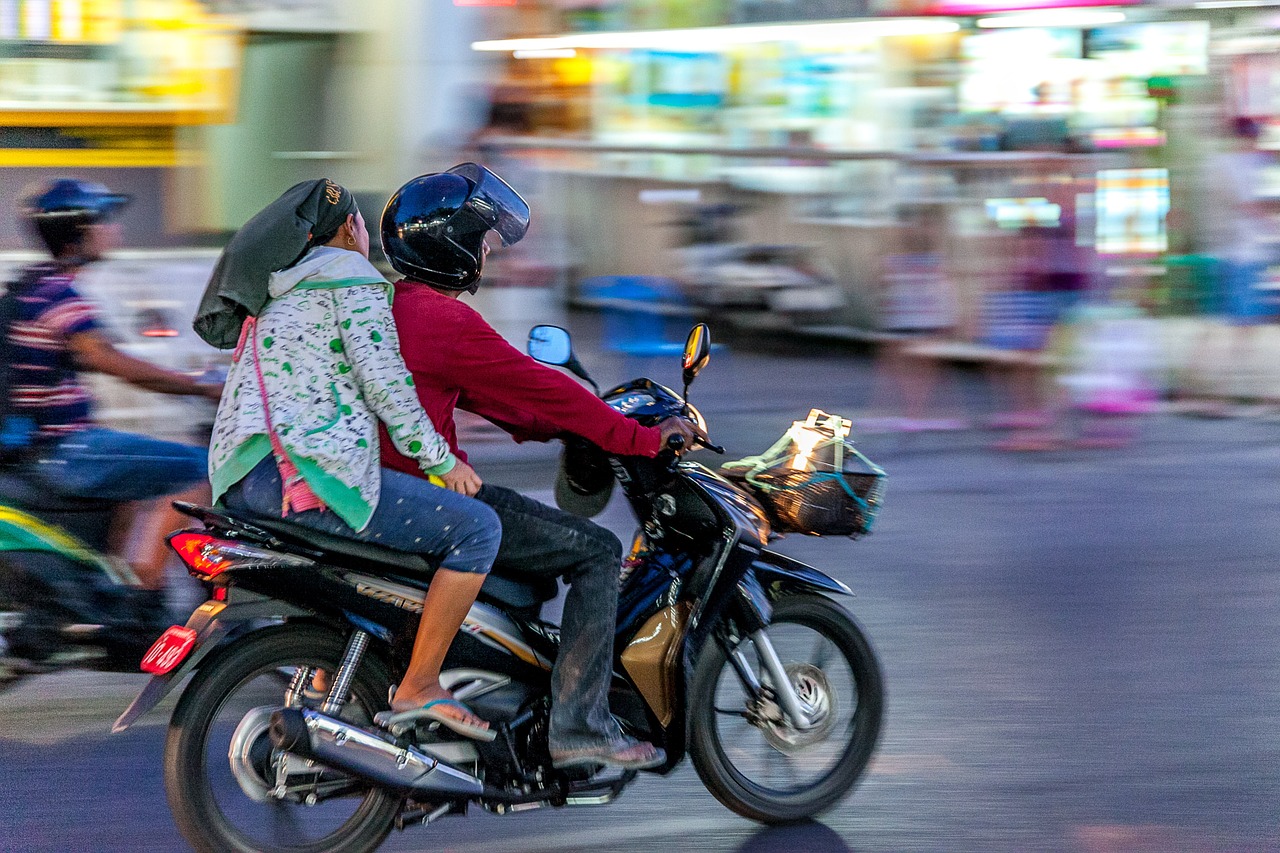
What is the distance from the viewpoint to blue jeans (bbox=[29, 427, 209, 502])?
17.3 ft

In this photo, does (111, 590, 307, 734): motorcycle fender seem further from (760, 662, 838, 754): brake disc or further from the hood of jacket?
(760, 662, 838, 754): brake disc

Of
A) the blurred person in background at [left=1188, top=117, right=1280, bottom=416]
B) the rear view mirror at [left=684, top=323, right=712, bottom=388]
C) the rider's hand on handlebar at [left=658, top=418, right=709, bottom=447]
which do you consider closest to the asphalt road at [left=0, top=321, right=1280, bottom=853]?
the rider's hand on handlebar at [left=658, top=418, right=709, bottom=447]

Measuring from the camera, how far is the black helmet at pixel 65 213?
5.34m

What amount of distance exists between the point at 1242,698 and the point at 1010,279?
534 centimetres

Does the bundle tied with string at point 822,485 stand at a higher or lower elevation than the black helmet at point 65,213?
lower

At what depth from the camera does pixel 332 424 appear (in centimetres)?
398

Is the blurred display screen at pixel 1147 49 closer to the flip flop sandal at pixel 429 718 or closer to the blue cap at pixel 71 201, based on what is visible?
the blue cap at pixel 71 201

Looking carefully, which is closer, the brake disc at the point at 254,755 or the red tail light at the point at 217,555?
the red tail light at the point at 217,555

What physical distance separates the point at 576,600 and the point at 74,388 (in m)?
2.01

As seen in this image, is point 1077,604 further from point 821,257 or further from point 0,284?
point 821,257

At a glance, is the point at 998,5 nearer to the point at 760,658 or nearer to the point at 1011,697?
the point at 1011,697

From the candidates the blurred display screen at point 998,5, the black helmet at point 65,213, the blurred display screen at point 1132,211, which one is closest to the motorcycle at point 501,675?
the black helmet at point 65,213

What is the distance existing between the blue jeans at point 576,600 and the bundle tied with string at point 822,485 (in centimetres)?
A: 51

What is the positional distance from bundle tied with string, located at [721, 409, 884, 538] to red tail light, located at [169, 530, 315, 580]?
129 centimetres
